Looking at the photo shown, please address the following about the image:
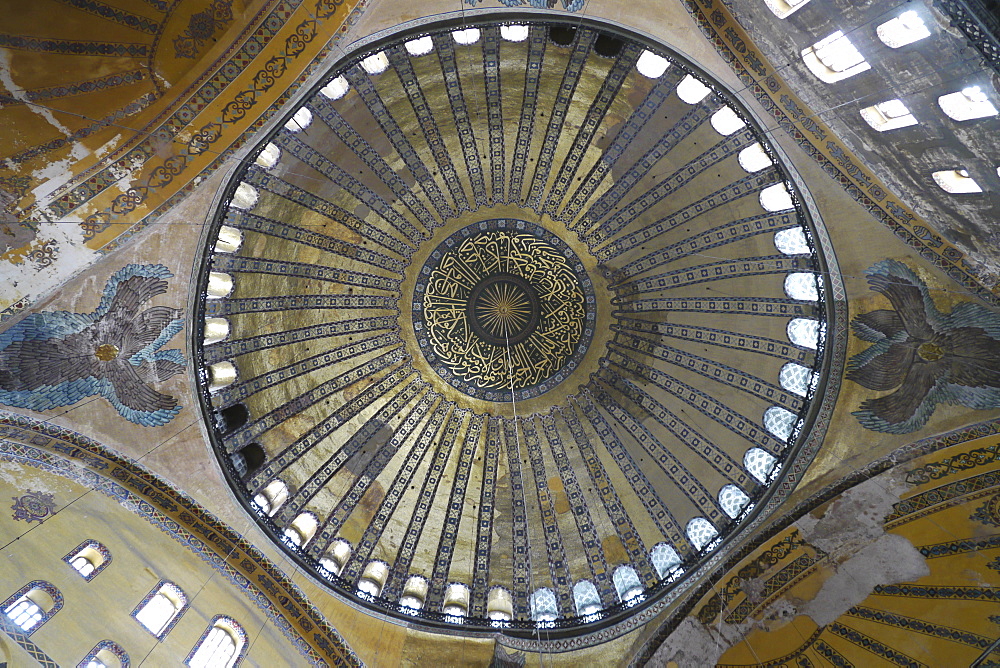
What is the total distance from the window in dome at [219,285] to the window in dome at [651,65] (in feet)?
24.0

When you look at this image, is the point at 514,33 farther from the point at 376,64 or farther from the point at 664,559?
the point at 664,559

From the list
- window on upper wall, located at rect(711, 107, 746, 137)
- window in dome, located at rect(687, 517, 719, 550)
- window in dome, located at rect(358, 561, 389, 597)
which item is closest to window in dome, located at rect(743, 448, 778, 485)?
window in dome, located at rect(687, 517, 719, 550)

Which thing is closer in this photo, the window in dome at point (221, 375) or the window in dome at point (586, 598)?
the window in dome at point (221, 375)

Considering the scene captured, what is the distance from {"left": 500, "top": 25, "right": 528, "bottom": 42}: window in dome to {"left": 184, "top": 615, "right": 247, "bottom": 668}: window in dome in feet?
32.7

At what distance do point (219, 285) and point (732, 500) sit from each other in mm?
9211

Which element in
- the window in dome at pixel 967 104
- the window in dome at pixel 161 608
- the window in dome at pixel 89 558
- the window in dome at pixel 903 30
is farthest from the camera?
the window in dome at pixel 161 608

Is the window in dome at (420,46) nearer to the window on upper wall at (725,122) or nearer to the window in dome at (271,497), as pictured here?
the window on upper wall at (725,122)

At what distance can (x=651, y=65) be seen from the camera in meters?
9.84

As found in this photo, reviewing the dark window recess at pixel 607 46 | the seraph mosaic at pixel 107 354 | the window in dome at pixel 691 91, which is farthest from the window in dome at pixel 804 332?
the seraph mosaic at pixel 107 354

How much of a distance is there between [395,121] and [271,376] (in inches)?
194

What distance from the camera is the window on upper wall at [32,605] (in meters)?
8.16

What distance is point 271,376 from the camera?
37.2ft

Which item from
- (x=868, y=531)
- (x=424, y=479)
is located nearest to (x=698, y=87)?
(x=868, y=531)

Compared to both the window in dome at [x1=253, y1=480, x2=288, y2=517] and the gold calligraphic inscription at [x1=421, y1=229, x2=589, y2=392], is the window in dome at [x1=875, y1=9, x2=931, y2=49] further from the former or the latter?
the window in dome at [x1=253, y1=480, x2=288, y2=517]
